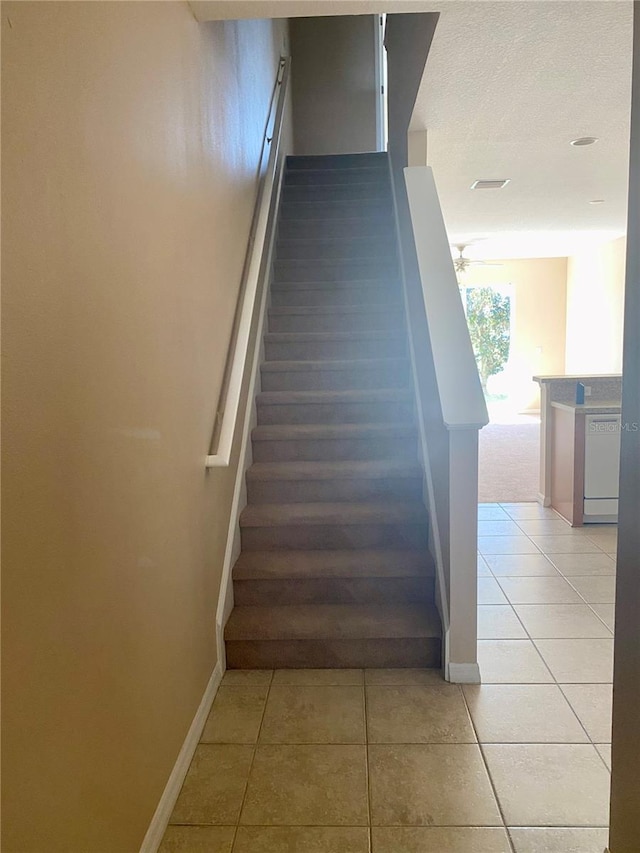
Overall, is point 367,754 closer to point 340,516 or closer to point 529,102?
point 340,516

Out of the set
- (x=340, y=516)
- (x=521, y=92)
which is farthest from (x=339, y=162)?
(x=340, y=516)

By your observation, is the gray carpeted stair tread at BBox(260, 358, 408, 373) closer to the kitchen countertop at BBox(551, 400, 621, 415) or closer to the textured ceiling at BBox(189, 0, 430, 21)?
the kitchen countertop at BBox(551, 400, 621, 415)

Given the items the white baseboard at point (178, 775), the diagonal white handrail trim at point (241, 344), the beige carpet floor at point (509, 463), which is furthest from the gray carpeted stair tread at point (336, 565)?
the beige carpet floor at point (509, 463)

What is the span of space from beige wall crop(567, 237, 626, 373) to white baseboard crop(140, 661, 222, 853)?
6.85m

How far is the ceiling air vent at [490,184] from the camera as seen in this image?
508 centimetres

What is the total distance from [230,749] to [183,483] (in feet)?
3.05

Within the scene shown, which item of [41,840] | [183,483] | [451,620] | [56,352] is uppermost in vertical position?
[56,352]

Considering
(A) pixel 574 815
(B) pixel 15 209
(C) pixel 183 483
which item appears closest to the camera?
(B) pixel 15 209

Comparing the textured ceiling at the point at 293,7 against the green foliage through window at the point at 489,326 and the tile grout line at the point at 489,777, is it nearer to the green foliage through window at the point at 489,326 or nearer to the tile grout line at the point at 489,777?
the tile grout line at the point at 489,777

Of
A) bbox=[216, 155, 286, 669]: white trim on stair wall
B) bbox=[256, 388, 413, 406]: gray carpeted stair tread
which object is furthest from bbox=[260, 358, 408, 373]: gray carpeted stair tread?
bbox=[256, 388, 413, 406]: gray carpeted stair tread

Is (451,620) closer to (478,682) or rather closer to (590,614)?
(478,682)

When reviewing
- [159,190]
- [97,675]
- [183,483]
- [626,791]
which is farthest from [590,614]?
[159,190]

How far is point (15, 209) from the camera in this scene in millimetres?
1016

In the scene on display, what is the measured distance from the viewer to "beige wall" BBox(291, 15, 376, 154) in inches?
293
